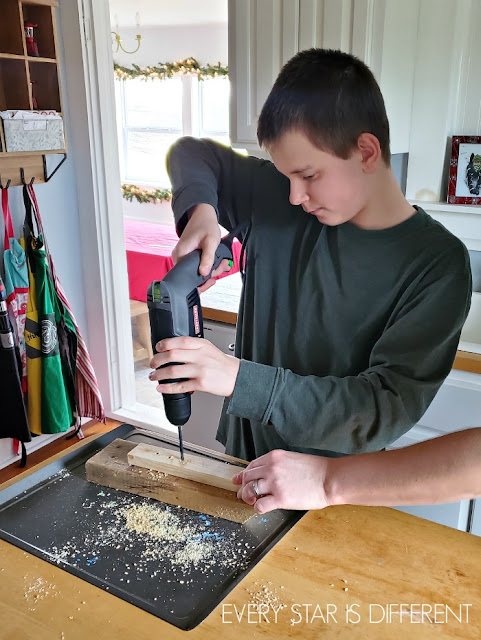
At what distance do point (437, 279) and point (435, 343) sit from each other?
11cm

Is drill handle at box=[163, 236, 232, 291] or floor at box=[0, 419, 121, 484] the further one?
floor at box=[0, 419, 121, 484]

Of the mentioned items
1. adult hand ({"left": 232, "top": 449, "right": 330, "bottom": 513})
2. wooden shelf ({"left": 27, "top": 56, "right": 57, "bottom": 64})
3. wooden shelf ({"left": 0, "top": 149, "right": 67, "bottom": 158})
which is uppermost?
wooden shelf ({"left": 27, "top": 56, "right": 57, "bottom": 64})

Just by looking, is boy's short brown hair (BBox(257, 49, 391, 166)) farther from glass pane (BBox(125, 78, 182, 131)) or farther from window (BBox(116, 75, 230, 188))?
glass pane (BBox(125, 78, 182, 131))

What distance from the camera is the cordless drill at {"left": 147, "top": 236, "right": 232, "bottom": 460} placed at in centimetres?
102

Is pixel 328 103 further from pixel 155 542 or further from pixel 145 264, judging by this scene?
pixel 145 264

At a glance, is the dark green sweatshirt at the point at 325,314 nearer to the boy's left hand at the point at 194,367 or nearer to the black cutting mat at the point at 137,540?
the boy's left hand at the point at 194,367

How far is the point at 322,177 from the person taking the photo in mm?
1052

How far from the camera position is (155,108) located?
260 inches

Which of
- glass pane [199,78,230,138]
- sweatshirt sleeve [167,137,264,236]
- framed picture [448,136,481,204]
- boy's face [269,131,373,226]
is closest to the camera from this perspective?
boy's face [269,131,373,226]

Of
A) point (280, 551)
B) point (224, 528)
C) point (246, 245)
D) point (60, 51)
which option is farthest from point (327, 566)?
point (60, 51)

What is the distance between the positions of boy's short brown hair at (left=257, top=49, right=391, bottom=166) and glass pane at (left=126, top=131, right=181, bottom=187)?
18.8ft

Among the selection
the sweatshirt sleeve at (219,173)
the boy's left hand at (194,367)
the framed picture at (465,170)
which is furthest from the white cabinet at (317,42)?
the boy's left hand at (194,367)

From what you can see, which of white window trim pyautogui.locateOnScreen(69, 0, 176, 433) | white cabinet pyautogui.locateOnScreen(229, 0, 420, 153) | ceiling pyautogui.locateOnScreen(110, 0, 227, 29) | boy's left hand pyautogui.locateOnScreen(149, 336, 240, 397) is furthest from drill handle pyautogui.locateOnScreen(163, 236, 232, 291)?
ceiling pyautogui.locateOnScreen(110, 0, 227, 29)

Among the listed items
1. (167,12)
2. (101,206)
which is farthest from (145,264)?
(167,12)
